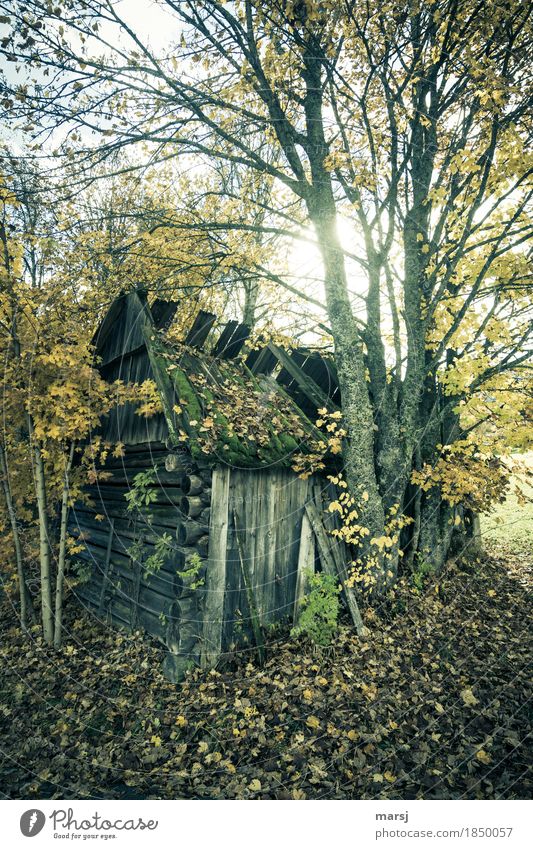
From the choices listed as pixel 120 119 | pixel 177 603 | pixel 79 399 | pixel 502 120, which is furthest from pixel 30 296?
pixel 502 120

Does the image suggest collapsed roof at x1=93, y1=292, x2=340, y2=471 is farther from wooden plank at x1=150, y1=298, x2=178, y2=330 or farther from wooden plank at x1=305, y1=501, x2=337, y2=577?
wooden plank at x1=305, y1=501, x2=337, y2=577

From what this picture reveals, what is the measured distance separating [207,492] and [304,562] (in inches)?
88.2

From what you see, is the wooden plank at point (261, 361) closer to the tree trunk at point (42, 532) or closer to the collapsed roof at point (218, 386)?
the collapsed roof at point (218, 386)

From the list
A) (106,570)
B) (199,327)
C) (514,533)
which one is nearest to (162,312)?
(199,327)

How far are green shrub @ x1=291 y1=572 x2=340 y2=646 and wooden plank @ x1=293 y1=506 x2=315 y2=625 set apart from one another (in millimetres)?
121

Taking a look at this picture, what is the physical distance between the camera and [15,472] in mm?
7023

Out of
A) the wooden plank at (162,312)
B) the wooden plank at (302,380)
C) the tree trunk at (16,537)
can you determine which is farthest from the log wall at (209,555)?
the wooden plank at (162,312)

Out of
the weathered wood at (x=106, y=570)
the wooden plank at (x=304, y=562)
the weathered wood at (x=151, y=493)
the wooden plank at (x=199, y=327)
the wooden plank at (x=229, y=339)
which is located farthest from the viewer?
the weathered wood at (x=106, y=570)

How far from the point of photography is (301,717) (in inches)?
165

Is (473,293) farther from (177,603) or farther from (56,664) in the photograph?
(56,664)

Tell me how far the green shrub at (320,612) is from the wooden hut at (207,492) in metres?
0.27

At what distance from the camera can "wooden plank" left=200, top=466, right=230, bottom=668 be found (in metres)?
5.24

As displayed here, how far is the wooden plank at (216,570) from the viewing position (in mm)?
5242

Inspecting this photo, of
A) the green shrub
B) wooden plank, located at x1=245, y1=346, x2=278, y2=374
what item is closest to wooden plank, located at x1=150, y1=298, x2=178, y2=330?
wooden plank, located at x1=245, y1=346, x2=278, y2=374
